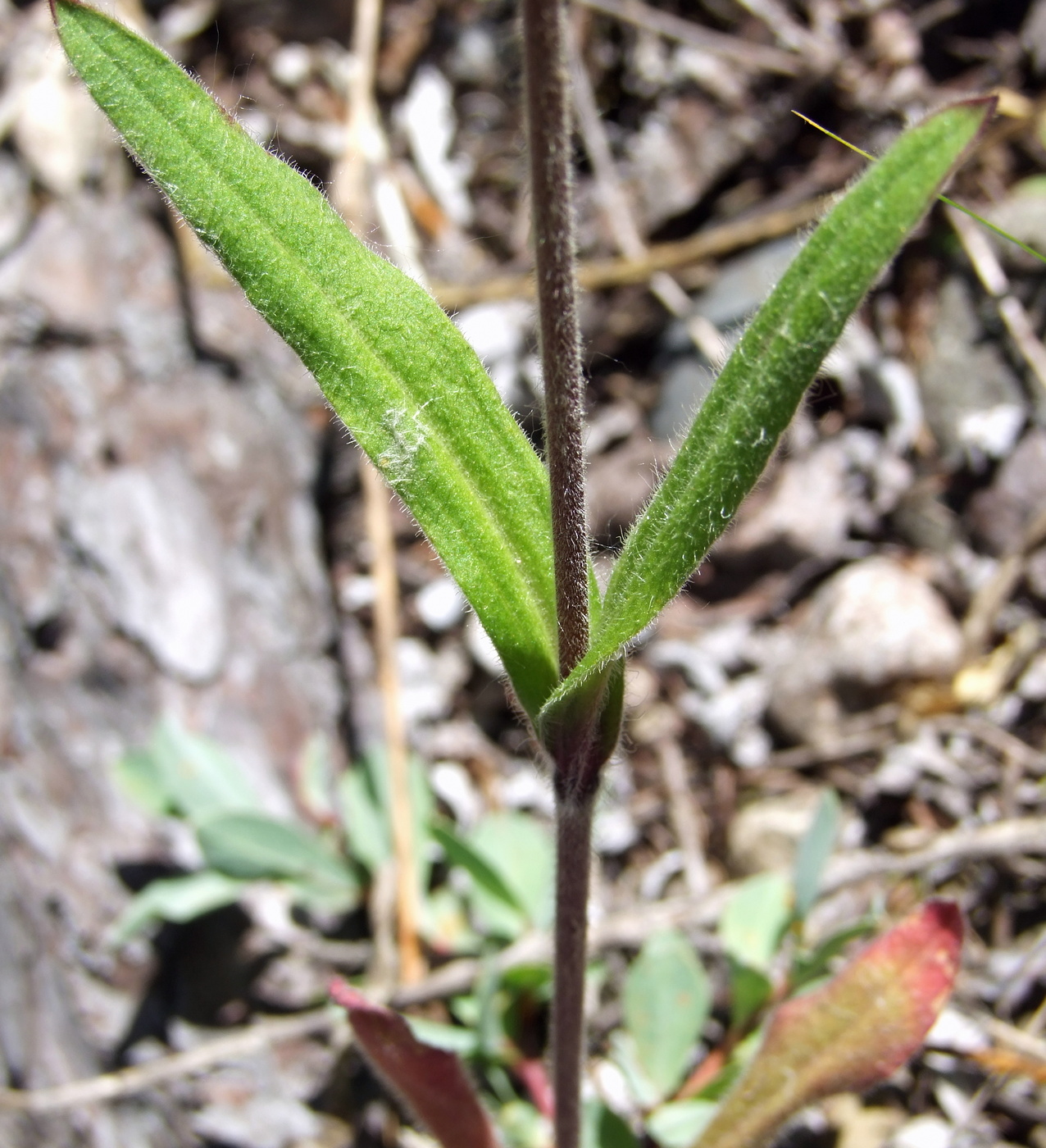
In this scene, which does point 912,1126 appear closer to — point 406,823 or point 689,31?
point 406,823

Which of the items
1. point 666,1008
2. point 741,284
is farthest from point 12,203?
point 666,1008

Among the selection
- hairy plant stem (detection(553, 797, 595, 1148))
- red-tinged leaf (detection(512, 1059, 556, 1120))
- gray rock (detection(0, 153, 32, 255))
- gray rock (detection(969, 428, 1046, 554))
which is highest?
gray rock (detection(0, 153, 32, 255))

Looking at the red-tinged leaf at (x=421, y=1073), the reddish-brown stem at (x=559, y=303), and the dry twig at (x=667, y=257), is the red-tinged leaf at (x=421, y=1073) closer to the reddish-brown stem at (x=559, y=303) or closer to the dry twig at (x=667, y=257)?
the reddish-brown stem at (x=559, y=303)

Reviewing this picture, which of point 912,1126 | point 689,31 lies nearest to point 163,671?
point 912,1126

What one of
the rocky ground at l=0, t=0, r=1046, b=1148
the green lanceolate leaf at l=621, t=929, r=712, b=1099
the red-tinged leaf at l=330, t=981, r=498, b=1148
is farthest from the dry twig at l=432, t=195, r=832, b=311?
the red-tinged leaf at l=330, t=981, r=498, b=1148

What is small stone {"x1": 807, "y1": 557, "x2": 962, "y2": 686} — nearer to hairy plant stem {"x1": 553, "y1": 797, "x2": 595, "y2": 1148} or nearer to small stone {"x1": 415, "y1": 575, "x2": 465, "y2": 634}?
small stone {"x1": 415, "y1": 575, "x2": 465, "y2": 634}

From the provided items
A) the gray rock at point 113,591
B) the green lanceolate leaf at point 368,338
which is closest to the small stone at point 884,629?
the gray rock at point 113,591

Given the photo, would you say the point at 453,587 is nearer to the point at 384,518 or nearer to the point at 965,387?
the point at 384,518
